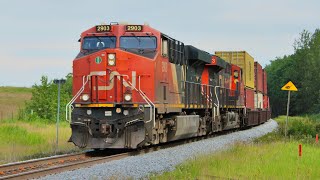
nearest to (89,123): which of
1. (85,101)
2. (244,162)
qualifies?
(85,101)

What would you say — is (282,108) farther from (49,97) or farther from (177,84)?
(177,84)

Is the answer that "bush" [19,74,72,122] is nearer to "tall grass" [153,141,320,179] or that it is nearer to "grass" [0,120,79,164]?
"grass" [0,120,79,164]

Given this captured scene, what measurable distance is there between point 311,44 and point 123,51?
241 feet

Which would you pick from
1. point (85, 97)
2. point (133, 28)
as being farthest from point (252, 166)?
point (133, 28)

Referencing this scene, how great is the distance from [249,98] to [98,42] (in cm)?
A: 2030

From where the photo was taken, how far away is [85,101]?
15.3 metres

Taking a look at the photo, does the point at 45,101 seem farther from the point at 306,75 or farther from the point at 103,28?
the point at 306,75

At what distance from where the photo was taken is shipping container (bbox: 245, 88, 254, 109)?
107ft

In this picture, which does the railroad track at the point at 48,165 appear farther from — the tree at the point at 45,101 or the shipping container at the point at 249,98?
the tree at the point at 45,101

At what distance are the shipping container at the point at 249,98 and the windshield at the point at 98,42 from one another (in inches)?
722

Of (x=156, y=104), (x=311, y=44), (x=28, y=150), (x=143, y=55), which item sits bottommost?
(x=28, y=150)

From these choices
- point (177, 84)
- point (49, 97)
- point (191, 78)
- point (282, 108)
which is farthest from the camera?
point (282, 108)

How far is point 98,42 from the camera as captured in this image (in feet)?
51.8

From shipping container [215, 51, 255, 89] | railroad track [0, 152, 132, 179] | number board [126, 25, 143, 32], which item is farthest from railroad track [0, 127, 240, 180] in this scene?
shipping container [215, 51, 255, 89]
